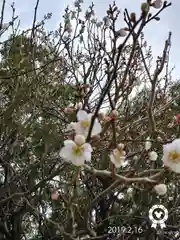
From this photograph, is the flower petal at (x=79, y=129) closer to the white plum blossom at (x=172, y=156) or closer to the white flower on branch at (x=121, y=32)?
the white plum blossom at (x=172, y=156)

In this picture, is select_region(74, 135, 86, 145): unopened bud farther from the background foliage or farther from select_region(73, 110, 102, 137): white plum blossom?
the background foliage

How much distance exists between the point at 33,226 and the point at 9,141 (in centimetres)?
157

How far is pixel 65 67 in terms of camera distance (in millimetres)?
Answer: 4273

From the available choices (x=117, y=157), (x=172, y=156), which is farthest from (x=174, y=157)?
(x=117, y=157)

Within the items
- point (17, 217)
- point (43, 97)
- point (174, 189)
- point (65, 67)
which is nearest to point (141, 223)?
point (174, 189)

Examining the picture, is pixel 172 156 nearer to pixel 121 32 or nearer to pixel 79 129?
pixel 79 129

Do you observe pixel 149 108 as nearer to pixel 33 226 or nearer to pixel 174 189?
pixel 174 189

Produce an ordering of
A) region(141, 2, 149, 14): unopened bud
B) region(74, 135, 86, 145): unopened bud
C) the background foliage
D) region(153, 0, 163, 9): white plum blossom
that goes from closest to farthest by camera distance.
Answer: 1. region(74, 135, 86, 145): unopened bud
2. region(141, 2, 149, 14): unopened bud
3. region(153, 0, 163, 9): white plum blossom
4. the background foliage

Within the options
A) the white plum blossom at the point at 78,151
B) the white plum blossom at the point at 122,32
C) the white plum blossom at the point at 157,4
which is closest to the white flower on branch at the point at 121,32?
the white plum blossom at the point at 122,32

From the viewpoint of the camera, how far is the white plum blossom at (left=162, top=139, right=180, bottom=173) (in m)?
1.13

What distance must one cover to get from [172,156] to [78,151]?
279mm

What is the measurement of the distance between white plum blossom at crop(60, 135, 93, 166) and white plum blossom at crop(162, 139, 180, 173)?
0.74 ft

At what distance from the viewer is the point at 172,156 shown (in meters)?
1.15

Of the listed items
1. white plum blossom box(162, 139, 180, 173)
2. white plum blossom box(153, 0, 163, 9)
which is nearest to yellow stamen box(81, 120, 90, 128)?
white plum blossom box(162, 139, 180, 173)
